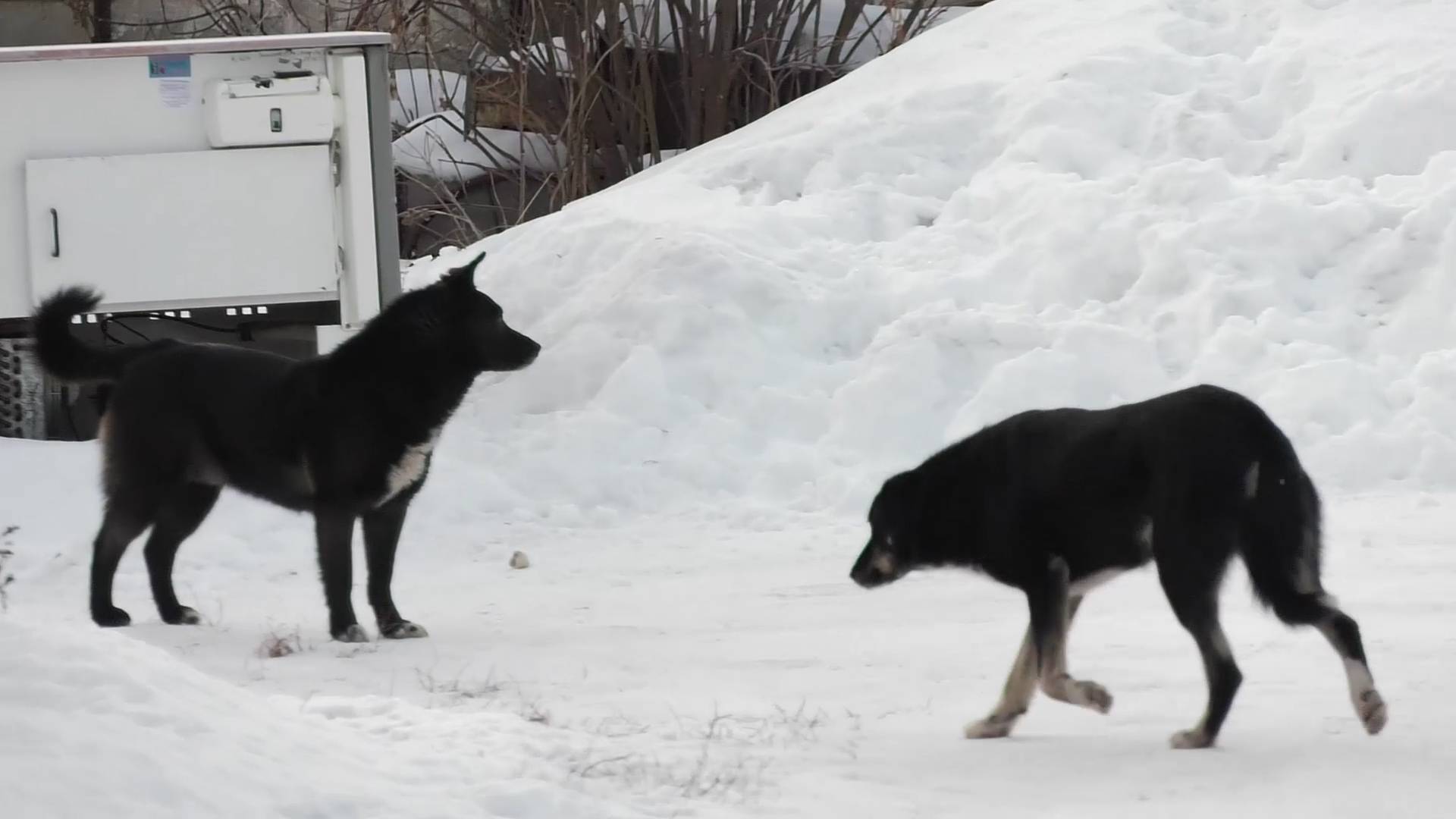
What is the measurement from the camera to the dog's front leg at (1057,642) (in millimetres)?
4703

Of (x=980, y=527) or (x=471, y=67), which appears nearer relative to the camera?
(x=980, y=527)

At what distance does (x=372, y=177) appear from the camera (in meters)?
9.88

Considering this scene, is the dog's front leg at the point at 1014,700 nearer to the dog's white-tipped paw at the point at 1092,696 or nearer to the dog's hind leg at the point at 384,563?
the dog's white-tipped paw at the point at 1092,696

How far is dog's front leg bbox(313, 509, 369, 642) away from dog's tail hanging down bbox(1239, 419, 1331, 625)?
132 inches

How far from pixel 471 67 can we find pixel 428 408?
35.5 feet

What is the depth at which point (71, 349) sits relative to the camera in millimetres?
6805

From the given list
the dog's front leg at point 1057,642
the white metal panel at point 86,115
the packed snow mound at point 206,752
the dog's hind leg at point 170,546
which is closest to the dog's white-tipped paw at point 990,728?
the dog's front leg at point 1057,642

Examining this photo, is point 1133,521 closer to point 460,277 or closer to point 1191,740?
point 1191,740

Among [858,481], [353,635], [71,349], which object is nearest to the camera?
[353,635]

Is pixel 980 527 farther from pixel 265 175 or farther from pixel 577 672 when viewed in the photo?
pixel 265 175

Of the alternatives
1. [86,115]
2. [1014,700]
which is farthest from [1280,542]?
[86,115]

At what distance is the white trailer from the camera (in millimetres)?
9695


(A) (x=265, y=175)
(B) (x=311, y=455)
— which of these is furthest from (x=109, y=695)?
(A) (x=265, y=175)

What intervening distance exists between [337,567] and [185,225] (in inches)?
159
